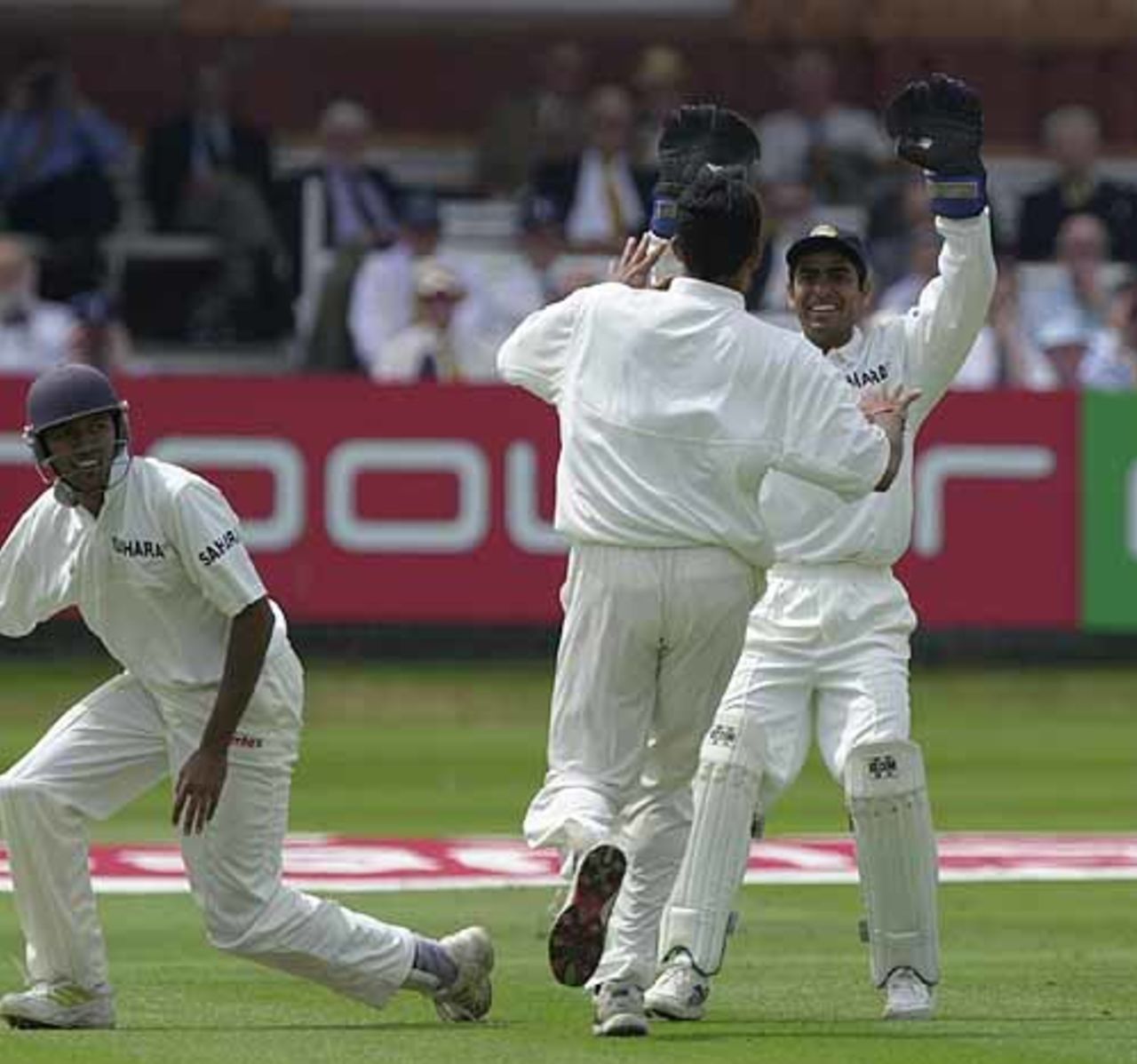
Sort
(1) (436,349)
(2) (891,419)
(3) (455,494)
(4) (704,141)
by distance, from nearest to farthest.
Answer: (2) (891,419) → (4) (704,141) → (3) (455,494) → (1) (436,349)

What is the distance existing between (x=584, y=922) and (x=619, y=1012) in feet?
1.76

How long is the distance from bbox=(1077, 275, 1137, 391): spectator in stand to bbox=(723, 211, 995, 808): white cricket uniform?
35.4 ft

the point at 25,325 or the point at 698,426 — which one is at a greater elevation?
the point at 698,426

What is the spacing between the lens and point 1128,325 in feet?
67.1

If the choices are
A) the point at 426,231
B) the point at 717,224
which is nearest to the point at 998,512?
the point at 426,231

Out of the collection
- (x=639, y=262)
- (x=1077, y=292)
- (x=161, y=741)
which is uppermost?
(x=639, y=262)

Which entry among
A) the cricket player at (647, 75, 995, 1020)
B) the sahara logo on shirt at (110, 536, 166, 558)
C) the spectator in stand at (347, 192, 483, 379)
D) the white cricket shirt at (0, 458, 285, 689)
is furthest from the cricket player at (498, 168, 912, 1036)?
the spectator in stand at (347, 192, 483, 379)

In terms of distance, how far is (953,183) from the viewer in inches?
366

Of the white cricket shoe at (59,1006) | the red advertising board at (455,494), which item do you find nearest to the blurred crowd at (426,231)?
the red advertising board at (455,494)

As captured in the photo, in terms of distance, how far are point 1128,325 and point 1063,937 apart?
9.85m

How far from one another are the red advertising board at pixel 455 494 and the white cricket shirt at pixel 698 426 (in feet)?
32.7

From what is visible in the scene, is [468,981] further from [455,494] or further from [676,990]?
[455,494]

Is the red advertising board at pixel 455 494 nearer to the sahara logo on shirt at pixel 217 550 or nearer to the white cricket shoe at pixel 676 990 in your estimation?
the white cricket shoe at pixel 676 990

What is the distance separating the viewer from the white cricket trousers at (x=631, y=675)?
8.70 metres
